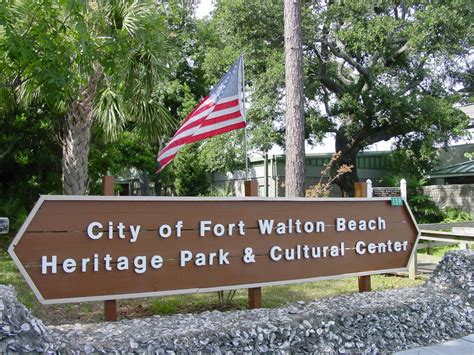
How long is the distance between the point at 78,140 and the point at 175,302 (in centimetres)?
536

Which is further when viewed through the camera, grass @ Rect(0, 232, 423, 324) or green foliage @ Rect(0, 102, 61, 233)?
green foliage @ Rect(0, 102, 61, 233)

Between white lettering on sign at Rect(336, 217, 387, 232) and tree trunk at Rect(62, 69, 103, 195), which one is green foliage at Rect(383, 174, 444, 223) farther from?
white lettering on sign at Rect(336, 217, 387, 232)

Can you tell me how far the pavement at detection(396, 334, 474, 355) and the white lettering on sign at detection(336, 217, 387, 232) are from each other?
155 centimetres

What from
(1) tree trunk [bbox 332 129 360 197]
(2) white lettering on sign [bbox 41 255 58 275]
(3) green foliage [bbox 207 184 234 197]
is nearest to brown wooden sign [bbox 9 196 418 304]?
(2) white lettering on sign [bbox 41 255 58 275]

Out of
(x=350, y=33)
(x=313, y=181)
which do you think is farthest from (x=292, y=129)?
(x=313, y=181)

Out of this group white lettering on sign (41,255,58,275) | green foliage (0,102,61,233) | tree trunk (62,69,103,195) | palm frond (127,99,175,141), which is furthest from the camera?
green foliage (0,102,61,233)

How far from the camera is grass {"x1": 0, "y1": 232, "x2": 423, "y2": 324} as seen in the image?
5763mm

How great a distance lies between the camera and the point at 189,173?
2166 centimetres

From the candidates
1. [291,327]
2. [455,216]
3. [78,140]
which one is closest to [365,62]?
[455,216]

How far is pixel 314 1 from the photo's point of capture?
18250 mm

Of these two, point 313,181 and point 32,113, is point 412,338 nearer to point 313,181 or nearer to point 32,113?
point 32,113

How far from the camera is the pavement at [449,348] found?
14.8 ft

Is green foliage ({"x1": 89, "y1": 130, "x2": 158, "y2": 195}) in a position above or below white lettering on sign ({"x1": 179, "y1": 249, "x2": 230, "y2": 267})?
above

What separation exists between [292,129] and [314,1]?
1236 centimetres
